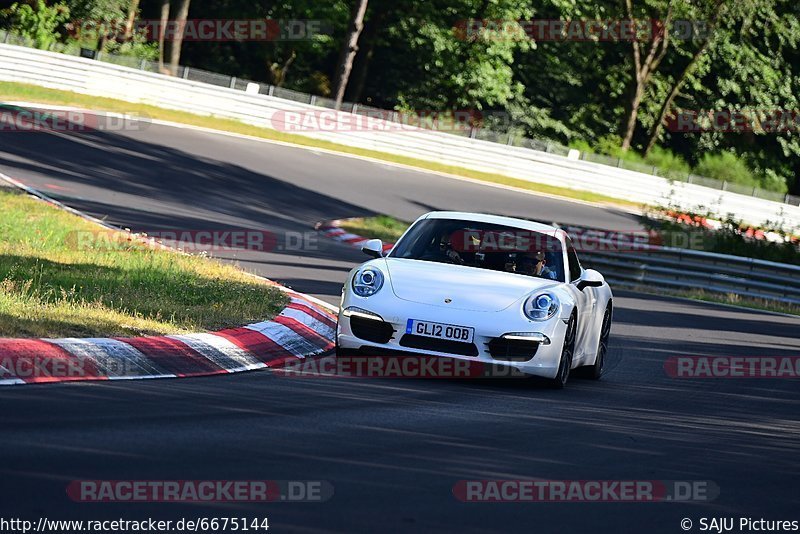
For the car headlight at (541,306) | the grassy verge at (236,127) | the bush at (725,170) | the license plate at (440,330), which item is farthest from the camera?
the bush at (725,170)

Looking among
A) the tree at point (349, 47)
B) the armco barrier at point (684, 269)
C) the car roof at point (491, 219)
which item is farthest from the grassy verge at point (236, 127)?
the car roof at point (491, 219)

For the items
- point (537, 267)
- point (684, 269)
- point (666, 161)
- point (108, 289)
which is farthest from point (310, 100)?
point (537, 267)

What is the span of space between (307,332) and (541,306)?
85.5 inches

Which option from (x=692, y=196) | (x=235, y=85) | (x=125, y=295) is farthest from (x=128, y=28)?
(x=125, y=295)

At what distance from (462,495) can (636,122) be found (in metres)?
54.9

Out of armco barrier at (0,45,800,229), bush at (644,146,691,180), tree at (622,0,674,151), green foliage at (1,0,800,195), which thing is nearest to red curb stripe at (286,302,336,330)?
armco barrier at (0,45,800,229)

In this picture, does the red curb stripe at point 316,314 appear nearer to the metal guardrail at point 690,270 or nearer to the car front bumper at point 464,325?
the car front bumper at point 464,325

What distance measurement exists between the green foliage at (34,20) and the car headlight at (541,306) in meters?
35.3

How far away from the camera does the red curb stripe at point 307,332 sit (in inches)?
418

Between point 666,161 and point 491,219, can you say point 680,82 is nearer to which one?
point 666,161

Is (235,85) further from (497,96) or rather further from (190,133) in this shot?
(497,96)

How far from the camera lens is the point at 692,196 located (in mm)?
39844

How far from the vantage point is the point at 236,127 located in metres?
34.6

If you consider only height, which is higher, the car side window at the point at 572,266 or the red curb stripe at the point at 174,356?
the car side window at the point at 572,266
